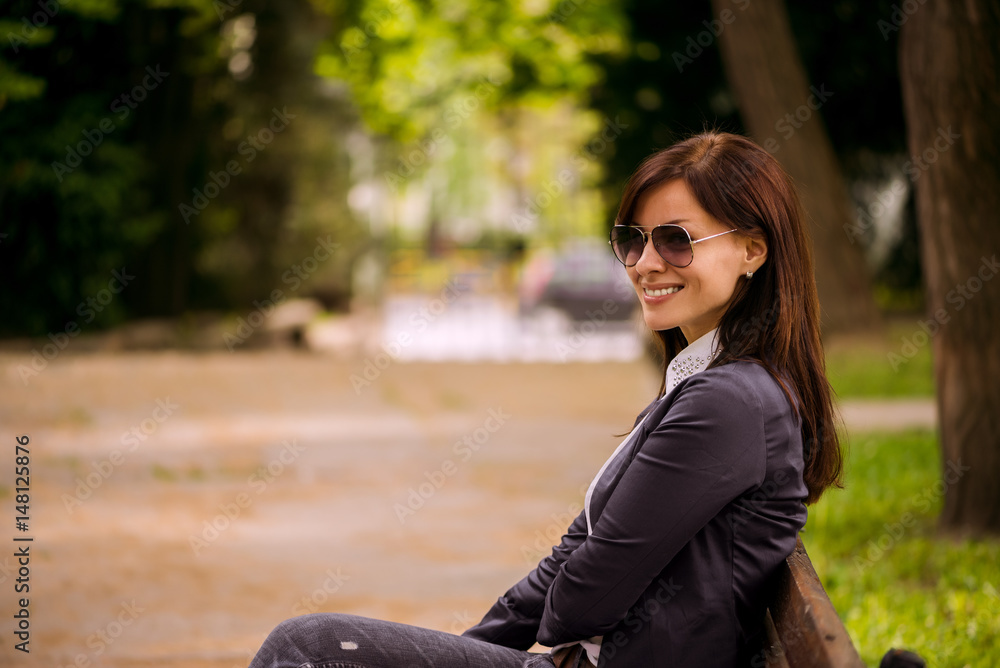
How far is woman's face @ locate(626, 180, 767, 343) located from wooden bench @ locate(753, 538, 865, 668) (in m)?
0.53

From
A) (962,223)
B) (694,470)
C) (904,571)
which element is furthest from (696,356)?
(962,223)

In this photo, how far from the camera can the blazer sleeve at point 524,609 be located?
2.41 meters

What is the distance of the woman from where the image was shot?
189 centimetres

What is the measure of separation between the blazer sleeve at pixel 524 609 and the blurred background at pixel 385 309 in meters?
1.15

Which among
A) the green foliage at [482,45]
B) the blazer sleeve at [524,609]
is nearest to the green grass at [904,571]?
the blazer sleeve at [524,609]

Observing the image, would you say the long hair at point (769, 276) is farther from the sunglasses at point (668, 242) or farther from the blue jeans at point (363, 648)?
the blue jeans at point (363, 648)

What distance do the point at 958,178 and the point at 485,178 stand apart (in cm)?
2746

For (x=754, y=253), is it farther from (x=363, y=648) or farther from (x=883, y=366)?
(x=883, y=366)

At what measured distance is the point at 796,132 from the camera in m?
12.3

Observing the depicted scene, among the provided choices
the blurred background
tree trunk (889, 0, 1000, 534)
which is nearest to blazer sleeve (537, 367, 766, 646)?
the blurred background

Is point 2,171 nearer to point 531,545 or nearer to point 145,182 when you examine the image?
point 145,182

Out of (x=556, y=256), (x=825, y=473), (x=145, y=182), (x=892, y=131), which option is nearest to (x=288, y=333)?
(x=145, y=182)

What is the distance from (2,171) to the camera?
13.0 metres

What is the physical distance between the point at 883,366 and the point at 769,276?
10458 millimetres
